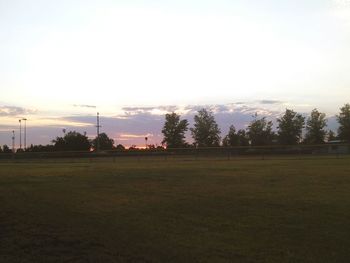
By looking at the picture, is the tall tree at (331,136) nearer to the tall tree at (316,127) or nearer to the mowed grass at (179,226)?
the tall tree at (316,127)

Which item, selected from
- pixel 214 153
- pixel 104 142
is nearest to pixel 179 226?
pixel 214 153

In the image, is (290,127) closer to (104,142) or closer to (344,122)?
(344,122)

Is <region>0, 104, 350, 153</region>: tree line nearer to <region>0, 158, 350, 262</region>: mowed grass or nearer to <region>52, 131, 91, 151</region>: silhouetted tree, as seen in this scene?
<region>52, 131, 91, 151</region>: silhouetted tree

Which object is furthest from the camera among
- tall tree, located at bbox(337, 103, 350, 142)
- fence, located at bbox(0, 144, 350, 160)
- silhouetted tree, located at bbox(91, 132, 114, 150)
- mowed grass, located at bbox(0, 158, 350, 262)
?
silhouetted tree, located at bbox(91, 132, 114, 150)

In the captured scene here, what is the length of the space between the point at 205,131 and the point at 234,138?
10.8 metres

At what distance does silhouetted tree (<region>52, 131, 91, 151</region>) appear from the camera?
4818 inches

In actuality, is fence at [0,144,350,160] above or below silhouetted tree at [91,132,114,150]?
below

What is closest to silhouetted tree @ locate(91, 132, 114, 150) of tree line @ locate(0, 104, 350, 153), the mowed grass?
tree line @ locate(0, 104, 350, 153)

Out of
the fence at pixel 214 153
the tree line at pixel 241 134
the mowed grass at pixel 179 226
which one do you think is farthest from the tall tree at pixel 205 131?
the mowed grass at pixel 179 226

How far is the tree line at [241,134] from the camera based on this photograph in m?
124

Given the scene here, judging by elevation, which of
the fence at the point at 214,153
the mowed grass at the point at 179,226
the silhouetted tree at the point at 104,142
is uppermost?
the silhouetted tree at the point at 104,142

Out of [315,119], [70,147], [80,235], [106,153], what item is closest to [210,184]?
[80,235]

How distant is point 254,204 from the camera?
471 inches

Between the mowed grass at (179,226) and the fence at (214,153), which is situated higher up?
the fence at (214,153)
